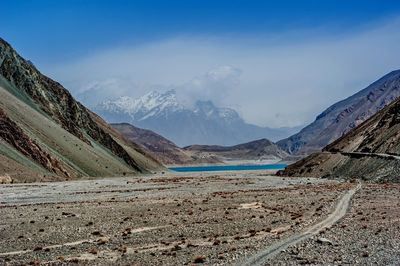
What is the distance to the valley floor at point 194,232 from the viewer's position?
23891mm

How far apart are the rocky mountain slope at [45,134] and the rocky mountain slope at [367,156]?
45.6m

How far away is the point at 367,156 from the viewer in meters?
88.1

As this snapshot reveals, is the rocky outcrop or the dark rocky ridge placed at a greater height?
the dark rocky ridge

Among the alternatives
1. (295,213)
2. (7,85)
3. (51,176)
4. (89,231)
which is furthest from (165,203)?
(7,85)

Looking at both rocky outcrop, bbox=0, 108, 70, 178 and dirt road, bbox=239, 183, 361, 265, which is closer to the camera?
dirt road, bbox=239, 183, 361, 265

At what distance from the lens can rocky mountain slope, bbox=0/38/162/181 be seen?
325 feet

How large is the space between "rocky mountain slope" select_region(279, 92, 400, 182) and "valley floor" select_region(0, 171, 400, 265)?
3218 centimetres

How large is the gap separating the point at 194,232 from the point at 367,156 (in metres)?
63.5

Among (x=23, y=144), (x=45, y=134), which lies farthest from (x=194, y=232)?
(x=45, y=134)

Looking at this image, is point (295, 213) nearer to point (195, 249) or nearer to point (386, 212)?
point (386, 212)

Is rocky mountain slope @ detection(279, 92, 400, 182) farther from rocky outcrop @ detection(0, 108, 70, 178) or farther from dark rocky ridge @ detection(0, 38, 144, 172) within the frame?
dark rocky ridge @ detection(0, 38, 144, 172)

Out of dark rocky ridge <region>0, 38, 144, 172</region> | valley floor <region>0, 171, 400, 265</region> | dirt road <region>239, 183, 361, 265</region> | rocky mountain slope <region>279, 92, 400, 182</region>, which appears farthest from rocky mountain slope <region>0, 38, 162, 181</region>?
dirt road <region>239, 183, 361, 265</region>

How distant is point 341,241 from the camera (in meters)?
26.7

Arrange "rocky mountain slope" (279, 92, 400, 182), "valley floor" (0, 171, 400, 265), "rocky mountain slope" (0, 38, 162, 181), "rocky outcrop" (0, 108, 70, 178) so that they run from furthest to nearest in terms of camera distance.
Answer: "rocky outcrop" (0, 108, 70, 178)
"rocky mountain slope" (0, 38, 162, 181)
"rocky mountain slope" (279, 92, 400, 182)
"valley floor" (0, 171, 400, 265)
